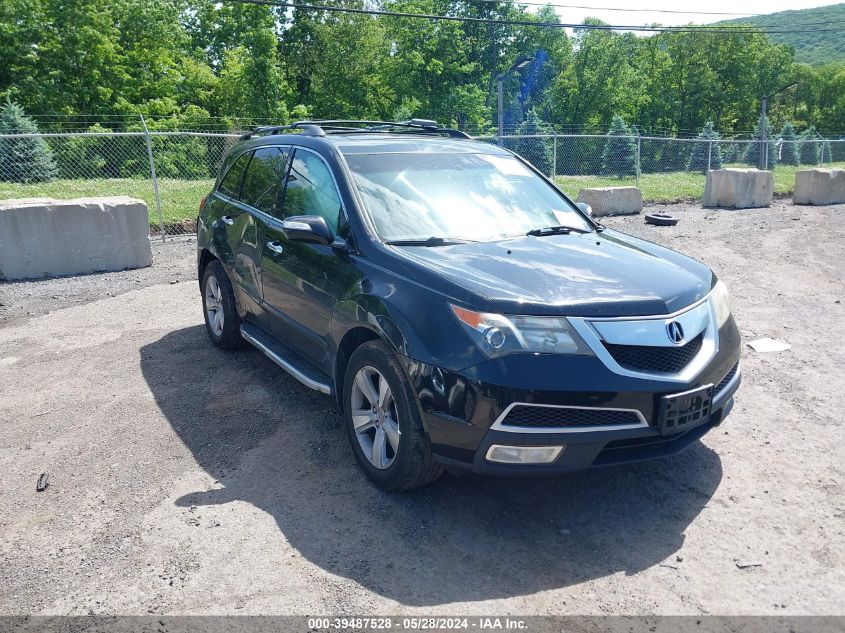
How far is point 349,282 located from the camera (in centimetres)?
379

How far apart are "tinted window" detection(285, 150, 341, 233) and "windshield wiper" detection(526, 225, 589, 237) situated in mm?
1220

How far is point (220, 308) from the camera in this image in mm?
5906

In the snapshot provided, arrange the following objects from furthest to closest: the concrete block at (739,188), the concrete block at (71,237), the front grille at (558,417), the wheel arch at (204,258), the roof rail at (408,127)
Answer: the concrete block at (739,188) → the concrete block at (71,237) → the wheel arch at (204,258) → the roof rail at (408,127) → the front grille at (558,417)

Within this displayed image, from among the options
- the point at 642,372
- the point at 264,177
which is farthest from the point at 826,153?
the point at 642,372

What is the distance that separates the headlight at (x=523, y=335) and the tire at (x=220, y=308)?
3173 millimetres

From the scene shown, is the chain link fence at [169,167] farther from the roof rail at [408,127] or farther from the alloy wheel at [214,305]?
the roof rail at [408,127]

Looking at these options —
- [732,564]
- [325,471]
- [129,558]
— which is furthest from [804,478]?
[129,558]

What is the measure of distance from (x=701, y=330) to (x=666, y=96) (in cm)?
7106

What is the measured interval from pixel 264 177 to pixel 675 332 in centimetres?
334

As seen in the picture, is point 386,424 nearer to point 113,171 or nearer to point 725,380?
point 725,380

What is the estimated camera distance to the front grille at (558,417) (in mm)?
2975

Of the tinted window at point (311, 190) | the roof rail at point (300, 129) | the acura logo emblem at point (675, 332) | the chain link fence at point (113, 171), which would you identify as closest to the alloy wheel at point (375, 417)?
the tinted window at point (311, 190)

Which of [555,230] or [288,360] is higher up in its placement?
[555,230]

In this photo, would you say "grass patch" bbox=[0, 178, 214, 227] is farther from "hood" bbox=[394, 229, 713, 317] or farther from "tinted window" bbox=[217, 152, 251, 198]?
"hood" bbox=[394, 229, 713, 317]
